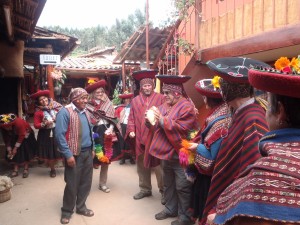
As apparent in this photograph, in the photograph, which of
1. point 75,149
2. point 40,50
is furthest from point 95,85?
point 40,50

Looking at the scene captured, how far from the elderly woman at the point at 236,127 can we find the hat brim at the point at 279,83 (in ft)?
2.49

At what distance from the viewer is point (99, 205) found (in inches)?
176

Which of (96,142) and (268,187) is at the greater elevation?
(268,187)

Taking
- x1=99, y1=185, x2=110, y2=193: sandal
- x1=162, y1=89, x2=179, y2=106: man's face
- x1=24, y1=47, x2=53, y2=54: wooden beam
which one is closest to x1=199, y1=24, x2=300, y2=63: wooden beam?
x1=162, y1=89, x2=179, y2=106: man's face

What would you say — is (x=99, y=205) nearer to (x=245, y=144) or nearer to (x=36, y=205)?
(x=36, y=205)

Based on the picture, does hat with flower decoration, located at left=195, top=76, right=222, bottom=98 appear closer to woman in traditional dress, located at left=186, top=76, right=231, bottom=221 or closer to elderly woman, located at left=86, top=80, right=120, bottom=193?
woman in traditional dress, located at left=186, top=76, right=231, bottom=221

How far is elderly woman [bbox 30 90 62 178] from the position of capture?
18.6ft

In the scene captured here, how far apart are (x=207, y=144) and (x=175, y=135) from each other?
1.29 metres

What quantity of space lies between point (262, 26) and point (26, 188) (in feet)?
15.9

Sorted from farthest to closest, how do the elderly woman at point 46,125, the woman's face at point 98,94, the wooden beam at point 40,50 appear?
the wooden beam at point 40,50, the elderly woman at point 46,125, the woman's face at point 98,94

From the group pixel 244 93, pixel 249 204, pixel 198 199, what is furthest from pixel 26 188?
pixel 249 204

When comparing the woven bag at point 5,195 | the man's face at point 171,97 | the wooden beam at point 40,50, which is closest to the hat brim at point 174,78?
the man's face at point 171,97

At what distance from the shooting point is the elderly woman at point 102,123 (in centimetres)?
475

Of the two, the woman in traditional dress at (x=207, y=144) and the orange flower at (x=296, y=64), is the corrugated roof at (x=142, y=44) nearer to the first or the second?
the woman in traditional dress at (x=207, y=144)
